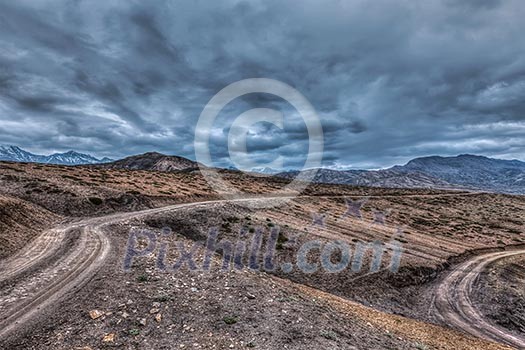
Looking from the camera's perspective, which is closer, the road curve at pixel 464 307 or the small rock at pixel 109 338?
the small rock at pixel 109 338

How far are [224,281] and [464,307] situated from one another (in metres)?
25.3

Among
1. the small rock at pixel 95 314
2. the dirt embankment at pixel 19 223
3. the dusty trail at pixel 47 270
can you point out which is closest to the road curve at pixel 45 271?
the dusty trail at pixel 47 270

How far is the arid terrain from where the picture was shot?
1330cm

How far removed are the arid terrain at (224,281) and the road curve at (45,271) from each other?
83 millimetres

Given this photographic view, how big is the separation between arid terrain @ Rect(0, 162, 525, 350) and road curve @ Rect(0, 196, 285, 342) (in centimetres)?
8

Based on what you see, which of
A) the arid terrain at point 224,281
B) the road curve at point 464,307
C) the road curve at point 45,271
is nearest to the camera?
the arid terrain at point 224,281

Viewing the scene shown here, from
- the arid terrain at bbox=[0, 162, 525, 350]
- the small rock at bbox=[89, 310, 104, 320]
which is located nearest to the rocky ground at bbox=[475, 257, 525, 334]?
the arid terrain at bbox=[0, 162, 525, 350]

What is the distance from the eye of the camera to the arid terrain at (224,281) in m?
13.3

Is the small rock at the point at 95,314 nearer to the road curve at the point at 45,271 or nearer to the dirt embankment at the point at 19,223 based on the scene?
the road curve at the point at 45,271

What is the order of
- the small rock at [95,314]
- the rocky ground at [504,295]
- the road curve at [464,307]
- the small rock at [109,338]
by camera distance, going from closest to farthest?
1. the small rock at [109,338]
2. the small rock at [95,314]
3. the road curve at [464,307]
4. the rocky ground at [504,295]

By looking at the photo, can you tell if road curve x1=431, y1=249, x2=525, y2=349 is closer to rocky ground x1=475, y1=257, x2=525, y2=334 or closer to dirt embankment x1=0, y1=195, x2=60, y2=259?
rocky ground x1=475, y1=257, x2=525, y2=334

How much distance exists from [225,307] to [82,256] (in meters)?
12.1

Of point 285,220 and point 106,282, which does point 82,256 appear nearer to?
point 106,282

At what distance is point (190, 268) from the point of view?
822 inches
